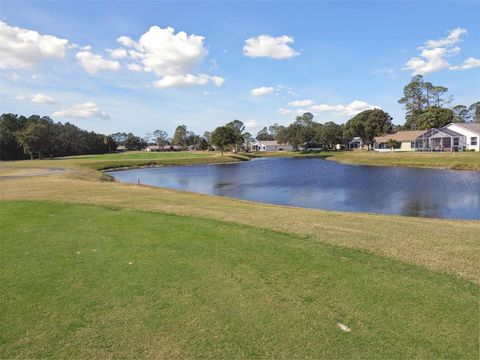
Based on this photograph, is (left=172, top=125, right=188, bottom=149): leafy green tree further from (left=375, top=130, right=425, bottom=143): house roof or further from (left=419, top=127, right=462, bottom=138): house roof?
(left=419, top=127, right=462, bottom=138): house roof

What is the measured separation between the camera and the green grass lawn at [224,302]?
16.0 ft

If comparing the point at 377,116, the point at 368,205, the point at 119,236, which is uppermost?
the point at 377,116

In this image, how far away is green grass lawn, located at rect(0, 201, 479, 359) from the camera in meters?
4.86

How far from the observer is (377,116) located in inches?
3716

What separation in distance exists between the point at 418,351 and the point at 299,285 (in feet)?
8.02

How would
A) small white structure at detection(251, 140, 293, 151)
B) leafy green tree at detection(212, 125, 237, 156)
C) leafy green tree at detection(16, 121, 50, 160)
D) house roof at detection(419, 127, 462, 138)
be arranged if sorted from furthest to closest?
small white structure at detection(251, 140, 293, 151) < leafy green tree at detection(212, 125, 237, 156) < leafy green tree at detection(16, 121, 50, 160) < house roof at detection(419, 127, 462, 138)

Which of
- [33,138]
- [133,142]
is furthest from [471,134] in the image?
[133,142]

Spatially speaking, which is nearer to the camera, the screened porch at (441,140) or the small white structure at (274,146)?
the screened porch at (441,140)

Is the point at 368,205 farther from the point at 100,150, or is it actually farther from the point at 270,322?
the point at 100,150

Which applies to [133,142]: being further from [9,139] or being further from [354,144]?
[354,144]

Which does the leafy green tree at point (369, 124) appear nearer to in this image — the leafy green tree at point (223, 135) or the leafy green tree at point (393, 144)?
the leafy green tree at point (393, 144)

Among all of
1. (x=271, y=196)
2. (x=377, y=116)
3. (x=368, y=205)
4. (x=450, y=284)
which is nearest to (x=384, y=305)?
(x=450, y=284)

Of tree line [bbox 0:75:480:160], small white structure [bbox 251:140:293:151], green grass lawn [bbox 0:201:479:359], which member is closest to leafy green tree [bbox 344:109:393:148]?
tree line [bbox 0:75:480:160]

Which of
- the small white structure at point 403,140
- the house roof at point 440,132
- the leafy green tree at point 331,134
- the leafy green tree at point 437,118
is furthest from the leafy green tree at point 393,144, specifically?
the leafy green tree at point 331,134
